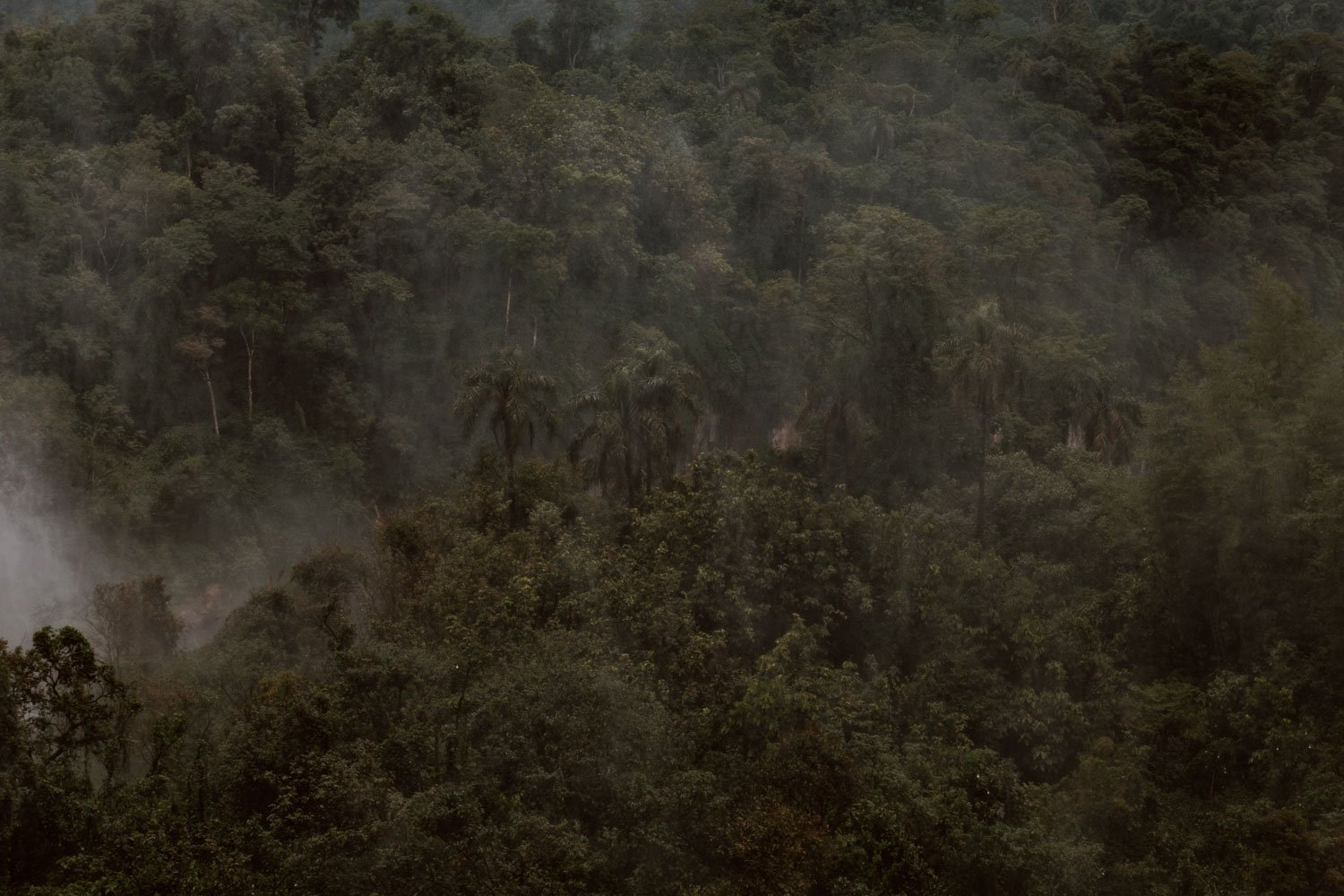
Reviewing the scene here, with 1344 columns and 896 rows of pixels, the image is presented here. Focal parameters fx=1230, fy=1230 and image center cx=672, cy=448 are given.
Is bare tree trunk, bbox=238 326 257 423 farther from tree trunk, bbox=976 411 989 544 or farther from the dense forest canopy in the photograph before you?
tree trunk, bbox=976 411 989 544

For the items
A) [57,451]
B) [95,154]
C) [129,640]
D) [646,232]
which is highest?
[95,154]

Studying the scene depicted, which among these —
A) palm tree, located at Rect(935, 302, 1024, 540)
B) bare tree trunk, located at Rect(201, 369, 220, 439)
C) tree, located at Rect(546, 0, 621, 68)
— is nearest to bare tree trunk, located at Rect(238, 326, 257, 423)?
bare tree trunk, located at Rect(201, 369, 220, 439)

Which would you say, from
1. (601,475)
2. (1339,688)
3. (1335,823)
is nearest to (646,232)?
(601,475)

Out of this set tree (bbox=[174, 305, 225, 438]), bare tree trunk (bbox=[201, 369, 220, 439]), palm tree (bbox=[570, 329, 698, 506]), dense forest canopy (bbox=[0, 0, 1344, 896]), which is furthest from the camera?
bare tree trunk (bbox=[201, 369, 220, 439])

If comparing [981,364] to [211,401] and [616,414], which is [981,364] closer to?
[616,414]

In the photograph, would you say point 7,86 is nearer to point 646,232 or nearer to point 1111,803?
point 646,232

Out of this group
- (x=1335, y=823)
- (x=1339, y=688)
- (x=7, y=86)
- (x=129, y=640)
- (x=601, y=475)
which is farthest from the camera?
(x=7, y=86)
